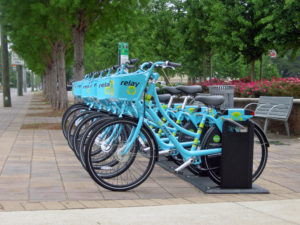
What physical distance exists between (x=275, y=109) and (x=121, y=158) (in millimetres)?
6001

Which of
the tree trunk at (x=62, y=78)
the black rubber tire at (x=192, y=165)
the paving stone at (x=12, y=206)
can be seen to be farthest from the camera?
the tree trunk at (x=62, y=78)

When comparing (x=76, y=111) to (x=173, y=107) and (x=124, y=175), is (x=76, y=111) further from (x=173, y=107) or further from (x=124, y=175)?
(x=124, y=175)

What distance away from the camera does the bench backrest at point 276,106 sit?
9930 millimetres

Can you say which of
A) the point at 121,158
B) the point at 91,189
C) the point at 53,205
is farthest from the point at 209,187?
the point at 53,205

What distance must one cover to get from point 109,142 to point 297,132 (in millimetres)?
6292

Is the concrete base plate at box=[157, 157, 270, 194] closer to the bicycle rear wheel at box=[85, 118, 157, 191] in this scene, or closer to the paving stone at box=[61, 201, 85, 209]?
the bicycle rear wheel at box=[85, 118, 157, 191]

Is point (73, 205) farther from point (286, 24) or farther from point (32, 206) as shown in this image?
point (286, 24)

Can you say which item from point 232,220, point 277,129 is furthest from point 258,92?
point 232,220

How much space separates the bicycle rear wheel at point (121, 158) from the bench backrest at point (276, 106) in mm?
5316

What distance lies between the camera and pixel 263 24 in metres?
19.4

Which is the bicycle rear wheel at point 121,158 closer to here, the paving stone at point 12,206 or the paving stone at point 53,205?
the paving stone at point 53,205

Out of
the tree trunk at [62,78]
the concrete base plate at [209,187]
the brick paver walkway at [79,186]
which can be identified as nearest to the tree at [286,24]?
the tree trunk at [62,78]

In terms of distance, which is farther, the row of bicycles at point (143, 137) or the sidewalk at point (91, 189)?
the row of bicycles at point (143, 137)

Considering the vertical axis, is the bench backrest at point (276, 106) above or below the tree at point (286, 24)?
below
